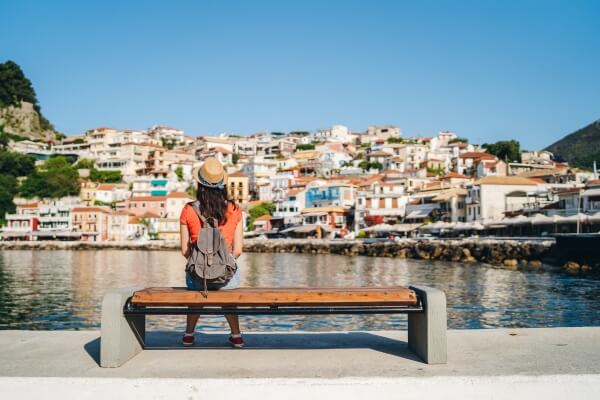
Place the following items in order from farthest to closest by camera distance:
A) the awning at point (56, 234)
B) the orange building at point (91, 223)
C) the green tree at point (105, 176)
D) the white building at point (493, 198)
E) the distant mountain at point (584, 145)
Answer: the distant mountain at point (584, 145) → the green tree at point (105, 176) → the orange building at point (91, 223) → the awning at point (56, 234) → the white building at point (493, 198)

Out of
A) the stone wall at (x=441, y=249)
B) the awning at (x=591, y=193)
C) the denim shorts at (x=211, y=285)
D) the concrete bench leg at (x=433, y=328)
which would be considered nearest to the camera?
the concrete bench leg at (x=433, y=328)

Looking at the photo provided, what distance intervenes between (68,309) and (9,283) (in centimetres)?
1149

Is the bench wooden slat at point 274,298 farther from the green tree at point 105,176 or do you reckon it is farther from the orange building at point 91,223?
the green tree at point 105,176

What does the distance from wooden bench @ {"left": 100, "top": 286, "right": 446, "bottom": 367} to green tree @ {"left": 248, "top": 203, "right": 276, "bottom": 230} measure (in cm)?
8764

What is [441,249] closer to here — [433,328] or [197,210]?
[433,328]

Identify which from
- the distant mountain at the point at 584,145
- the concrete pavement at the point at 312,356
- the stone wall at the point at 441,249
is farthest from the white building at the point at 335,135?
the concrete pavement at the point at 312,356

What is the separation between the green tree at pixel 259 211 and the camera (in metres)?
93.5

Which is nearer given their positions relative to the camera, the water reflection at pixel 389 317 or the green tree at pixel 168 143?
the water reflection at pixel 389 317

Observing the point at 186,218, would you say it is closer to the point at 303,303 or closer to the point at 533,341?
the point at 303,303

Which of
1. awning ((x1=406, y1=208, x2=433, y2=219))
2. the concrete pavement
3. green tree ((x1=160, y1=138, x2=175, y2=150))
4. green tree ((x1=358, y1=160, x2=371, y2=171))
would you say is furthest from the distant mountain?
the concrete pavement

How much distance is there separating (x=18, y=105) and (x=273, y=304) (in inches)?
6178

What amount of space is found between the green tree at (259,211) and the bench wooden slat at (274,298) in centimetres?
8772

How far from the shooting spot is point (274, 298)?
4.63 m

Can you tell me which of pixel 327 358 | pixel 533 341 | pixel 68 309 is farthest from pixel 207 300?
pixel 68 309
